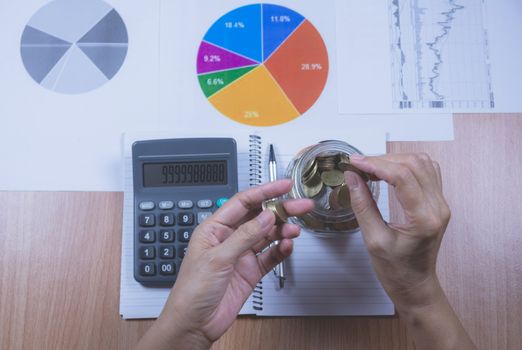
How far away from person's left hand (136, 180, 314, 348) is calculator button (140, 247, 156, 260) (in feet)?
0.30

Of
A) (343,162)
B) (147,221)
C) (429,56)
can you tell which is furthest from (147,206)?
(429,56)

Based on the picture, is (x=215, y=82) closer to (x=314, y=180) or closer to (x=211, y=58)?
(x=211, y=58)

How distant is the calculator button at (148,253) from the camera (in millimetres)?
540

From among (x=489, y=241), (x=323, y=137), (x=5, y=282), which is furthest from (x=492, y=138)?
(x=5, y=282)

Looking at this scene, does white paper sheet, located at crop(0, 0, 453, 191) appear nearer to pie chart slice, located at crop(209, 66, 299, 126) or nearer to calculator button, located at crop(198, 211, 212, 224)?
pie chart slice, located at crop(209, 66, 299, 126)

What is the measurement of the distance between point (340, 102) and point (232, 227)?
26cm

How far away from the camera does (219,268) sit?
44cm

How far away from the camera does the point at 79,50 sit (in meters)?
0.63

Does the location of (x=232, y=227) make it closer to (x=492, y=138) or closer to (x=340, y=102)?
(x=340, y=102)

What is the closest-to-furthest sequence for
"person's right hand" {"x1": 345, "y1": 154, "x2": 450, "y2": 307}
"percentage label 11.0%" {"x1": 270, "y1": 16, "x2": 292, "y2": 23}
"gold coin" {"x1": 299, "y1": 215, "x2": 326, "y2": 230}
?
"person's right hand" {"x1": 345, "y1": 154, "x2": 450, "y2": 307} < "gold coin" {"x1": 299, "y1": 215, "x2": 326, "y2": 230} < "percentage label 11.0%" {"x1": 270, "y1": 16, "x2": 292, "y2": 23}

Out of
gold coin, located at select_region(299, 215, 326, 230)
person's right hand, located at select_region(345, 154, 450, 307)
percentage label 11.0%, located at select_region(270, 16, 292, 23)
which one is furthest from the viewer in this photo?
percentage label 11.0%, located at select_region(270, 16, 292, 23)

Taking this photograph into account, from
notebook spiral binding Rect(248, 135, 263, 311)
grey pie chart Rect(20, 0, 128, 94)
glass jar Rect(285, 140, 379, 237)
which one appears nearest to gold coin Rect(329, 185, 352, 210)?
glass jar Rect(285, 140, 379, 237)

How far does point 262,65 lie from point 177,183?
0.71 feet

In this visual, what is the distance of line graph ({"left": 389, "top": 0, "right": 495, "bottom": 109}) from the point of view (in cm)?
63
